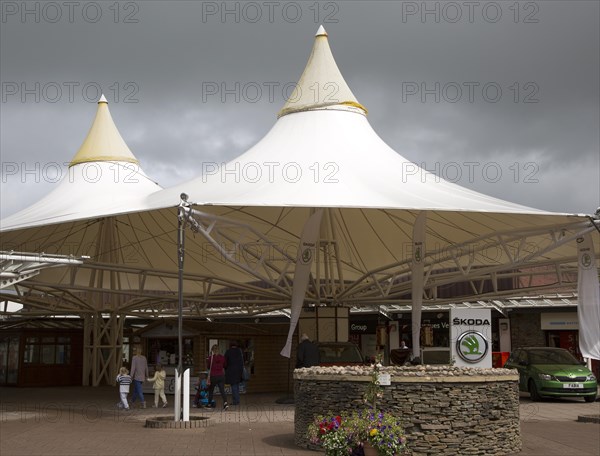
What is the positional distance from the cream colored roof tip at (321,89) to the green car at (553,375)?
8497mm

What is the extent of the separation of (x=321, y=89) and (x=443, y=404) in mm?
13585

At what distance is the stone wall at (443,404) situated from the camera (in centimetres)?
1272

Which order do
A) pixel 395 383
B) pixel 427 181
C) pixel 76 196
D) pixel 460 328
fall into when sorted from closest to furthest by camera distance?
pixel 395 383
pixel 460 328
pixel 427 181
pixel 76 196

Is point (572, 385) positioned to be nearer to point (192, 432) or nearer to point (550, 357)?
point (550, 357)

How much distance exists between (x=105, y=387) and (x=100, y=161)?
9833 mm

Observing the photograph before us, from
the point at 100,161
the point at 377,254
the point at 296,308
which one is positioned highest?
the point at 100,161

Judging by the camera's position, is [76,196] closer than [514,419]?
No

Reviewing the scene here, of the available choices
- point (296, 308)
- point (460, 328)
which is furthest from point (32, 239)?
point (460, 328)

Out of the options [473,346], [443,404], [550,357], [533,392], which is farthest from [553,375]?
[443,404]

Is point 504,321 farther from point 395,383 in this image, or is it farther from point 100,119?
point 395,383

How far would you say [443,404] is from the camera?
12805 millimetres

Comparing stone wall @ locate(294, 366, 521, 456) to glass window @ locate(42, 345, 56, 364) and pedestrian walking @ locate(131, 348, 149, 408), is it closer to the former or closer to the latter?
pedestrian walking @ locate(131, 348, 149, 408)

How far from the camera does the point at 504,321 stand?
37906mm

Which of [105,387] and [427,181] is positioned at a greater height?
[427,181]
